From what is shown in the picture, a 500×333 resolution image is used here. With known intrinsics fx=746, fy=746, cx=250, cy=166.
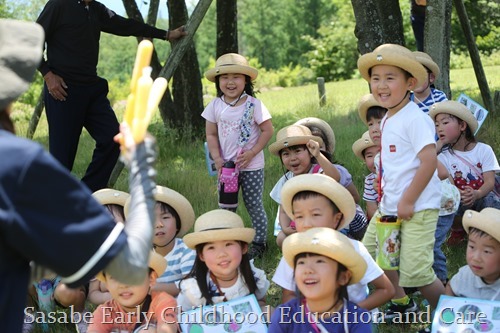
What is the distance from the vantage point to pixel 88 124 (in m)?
6.23

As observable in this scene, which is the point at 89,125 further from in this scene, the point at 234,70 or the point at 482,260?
the point at 482,260

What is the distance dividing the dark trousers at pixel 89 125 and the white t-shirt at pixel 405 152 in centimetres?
270

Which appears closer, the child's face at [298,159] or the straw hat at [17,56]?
the straw hat at [17,56]

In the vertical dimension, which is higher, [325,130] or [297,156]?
[325,130]

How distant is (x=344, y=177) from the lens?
5.27 metres

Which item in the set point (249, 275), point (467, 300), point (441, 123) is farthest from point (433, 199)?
point (441, 123)

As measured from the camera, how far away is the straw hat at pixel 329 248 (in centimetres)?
342

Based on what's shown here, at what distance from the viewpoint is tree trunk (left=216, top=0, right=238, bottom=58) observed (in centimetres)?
935

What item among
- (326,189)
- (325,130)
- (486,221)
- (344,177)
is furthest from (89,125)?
(486,221)

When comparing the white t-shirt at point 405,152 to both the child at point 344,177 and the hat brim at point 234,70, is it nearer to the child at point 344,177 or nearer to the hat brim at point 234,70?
the child at point 344,177

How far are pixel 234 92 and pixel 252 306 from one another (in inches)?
82.7

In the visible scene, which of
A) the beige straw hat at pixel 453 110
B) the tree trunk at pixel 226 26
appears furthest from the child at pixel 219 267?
the tree trunk at pixel 226 26

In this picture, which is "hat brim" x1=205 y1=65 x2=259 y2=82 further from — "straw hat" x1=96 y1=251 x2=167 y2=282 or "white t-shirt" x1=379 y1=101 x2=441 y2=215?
"straw hat" x1=96 y1=251 x2=167 y2=282

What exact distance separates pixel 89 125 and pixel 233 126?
4.51ft
